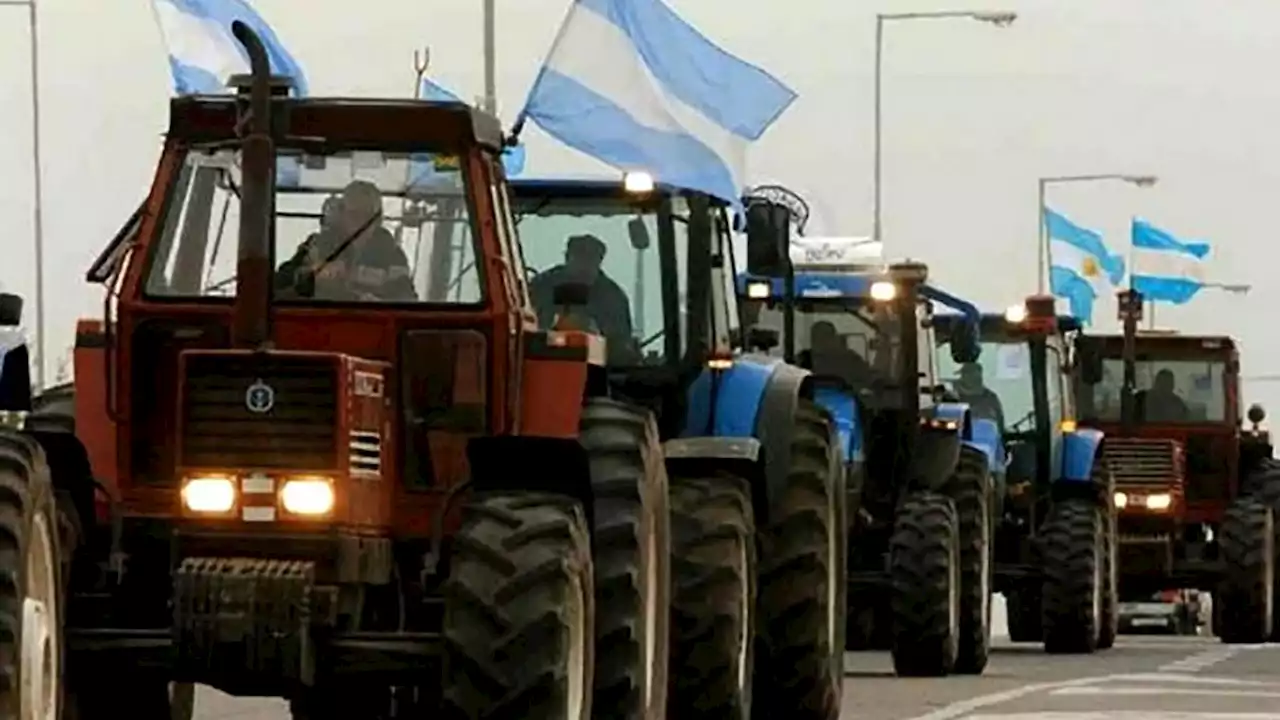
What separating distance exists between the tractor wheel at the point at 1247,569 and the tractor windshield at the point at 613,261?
17.8 m

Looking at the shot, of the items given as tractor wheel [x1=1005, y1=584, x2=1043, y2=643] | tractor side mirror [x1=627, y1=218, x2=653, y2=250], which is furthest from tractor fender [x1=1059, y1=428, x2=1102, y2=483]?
tractor side mirror [x1=627, y1=218, x2=653, y2=250]

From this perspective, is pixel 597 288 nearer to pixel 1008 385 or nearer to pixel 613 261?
pixel 613 261

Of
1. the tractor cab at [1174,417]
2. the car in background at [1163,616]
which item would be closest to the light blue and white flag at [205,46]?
the tractor cab at [1174,417]

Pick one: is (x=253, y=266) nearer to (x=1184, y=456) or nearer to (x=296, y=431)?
(x=296, y=431)

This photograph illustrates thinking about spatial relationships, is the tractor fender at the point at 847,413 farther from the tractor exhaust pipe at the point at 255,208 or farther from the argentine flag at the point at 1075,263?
the argentine flag at the point at 1075,263

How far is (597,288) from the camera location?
18031 mm

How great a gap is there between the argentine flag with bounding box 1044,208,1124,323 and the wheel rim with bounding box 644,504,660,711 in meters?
46.0

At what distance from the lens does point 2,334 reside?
20.9 meters

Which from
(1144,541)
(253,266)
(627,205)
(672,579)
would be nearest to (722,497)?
(672,579)

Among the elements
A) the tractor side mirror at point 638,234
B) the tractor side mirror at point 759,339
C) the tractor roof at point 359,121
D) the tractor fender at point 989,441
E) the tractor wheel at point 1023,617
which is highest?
the tractor roof at point 359,121

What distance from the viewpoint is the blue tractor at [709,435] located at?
16750mm

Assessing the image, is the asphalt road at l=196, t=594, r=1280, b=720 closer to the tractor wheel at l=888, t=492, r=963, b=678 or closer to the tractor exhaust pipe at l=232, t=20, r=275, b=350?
the tractor wheel at l=888, t=492, r=963, b=678

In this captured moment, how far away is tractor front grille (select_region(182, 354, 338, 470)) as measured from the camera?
1321 centimetres

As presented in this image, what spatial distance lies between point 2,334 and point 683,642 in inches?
226
